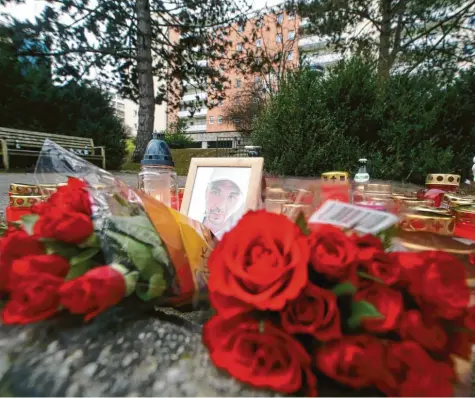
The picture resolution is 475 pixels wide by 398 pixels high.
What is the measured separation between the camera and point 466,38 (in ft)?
20.1

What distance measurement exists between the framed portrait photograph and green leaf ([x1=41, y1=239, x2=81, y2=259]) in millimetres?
464

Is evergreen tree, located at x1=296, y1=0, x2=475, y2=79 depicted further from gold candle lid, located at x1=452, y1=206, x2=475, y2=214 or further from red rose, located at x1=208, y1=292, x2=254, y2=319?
red rose, located at x1=208, y1=292, x2=254, y2=319

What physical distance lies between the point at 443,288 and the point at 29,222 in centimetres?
68

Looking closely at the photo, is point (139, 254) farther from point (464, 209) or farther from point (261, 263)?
point (464, 209)

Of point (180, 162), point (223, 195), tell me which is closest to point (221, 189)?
point (223, 195)

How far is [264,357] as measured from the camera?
0.42m

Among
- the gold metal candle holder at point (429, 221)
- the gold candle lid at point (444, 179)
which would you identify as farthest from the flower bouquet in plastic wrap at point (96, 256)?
the gold candle lid at point (444, 179)

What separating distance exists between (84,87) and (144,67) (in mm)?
1938

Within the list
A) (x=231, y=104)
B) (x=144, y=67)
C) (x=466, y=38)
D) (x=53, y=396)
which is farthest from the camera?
(x=231, y=104)

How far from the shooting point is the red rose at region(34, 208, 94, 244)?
531mm

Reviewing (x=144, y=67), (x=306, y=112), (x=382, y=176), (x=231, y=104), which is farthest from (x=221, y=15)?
(x=231, y=104)

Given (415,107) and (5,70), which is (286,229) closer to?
(415,107)

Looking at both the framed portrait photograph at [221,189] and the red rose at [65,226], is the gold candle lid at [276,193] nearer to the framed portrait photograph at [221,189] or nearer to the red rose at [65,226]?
the framed portrait photograph at [221,189]

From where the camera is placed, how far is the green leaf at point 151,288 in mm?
533
